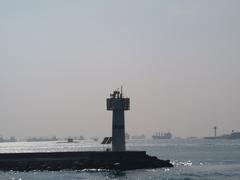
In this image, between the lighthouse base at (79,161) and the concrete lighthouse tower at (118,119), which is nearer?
the lighthouse base at (79,161)

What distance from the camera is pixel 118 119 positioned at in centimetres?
6359

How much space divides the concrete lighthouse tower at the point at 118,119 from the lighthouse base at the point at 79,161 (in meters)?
2.34

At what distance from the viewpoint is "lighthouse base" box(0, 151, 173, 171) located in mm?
60562

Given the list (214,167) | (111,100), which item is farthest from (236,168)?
(111,100)

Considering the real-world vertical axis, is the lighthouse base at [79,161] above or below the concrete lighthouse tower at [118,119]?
below

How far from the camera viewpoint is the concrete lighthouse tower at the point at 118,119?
63406 mm

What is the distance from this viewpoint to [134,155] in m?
61.6

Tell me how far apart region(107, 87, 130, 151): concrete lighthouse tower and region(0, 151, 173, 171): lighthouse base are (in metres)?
2.34

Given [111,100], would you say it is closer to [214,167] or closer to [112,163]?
[112,163]

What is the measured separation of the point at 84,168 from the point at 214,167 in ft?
51.8

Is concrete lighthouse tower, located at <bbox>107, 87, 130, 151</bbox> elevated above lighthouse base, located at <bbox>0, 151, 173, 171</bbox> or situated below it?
above

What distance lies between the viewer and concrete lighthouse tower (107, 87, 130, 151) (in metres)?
63.4

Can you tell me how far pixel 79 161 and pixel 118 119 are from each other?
5.67 m

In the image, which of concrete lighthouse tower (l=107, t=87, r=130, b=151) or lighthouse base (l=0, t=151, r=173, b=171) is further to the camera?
concrete lighthouse tower (l=107, t=87, r=130, b=151)
